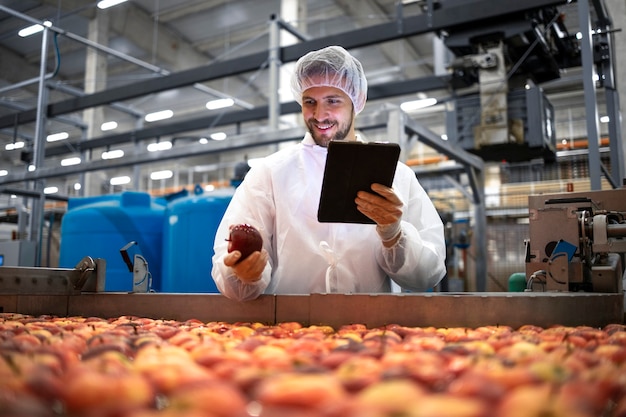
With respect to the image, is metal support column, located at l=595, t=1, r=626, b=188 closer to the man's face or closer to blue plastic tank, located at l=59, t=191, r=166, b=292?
the man's face

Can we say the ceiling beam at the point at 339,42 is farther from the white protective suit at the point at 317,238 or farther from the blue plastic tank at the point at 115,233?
the white protective suit at the point at 317,238

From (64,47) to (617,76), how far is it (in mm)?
13640

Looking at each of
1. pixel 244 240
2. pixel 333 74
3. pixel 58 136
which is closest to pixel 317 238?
pixel 244 240

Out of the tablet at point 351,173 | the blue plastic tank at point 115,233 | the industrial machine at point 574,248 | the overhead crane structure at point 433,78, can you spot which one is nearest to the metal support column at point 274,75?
the overhead crane structure at point 433,78

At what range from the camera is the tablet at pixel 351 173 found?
1.83m

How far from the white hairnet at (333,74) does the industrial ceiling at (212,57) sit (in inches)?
84.3

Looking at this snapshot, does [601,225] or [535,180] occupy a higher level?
[535,180]

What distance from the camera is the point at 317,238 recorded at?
2.60m

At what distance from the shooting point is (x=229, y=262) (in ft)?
6.44

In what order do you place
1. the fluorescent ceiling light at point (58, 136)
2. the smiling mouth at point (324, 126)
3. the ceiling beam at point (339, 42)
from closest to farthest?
the smiling mouth at point (324, 126) → the ceiling beam at point (339, 42) → the fluorescent ceiling light at point (58, 136)

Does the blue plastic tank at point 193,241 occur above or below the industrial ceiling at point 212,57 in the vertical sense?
below

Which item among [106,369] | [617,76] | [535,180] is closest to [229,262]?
[106,369]

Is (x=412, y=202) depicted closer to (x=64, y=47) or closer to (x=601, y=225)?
(x=601, y=225)

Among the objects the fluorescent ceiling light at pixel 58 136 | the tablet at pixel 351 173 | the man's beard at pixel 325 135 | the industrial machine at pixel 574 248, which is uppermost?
the fluorescent ceiling light at pixel 58 136
